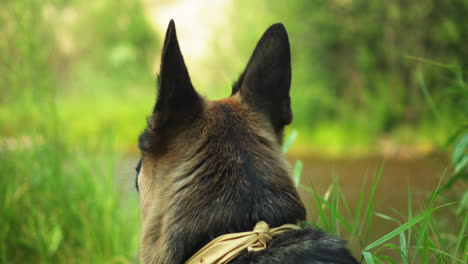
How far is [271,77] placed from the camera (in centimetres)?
197

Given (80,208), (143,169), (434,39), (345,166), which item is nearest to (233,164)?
(143,169)

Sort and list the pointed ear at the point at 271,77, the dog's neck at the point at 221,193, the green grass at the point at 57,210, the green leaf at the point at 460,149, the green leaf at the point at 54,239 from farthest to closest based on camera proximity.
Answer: the green grass at the point at 57,210 < the green leaf at the point at 54,239 < the green leaf at the point at 460,149 < the pointed ear at the point at 271,77 < the dog's neck at the point at 221,193

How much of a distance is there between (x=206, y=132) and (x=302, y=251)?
539 mm

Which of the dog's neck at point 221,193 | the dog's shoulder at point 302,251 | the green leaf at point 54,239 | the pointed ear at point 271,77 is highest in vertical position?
the pointed ear at point 271,77

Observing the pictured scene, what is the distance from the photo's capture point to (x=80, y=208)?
157 inches

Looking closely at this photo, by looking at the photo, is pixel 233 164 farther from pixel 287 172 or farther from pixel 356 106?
pixel 356 106

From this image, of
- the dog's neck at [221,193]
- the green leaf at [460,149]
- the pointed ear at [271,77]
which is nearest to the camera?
the dog's neck at [221,193]

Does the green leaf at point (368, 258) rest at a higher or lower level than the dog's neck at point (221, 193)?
lower

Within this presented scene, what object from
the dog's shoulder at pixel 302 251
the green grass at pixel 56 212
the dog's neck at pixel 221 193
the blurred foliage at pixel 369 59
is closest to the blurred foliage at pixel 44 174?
the green grass at pixel 56 212

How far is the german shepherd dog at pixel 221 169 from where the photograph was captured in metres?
1.69

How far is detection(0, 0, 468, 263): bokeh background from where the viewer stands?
392cm

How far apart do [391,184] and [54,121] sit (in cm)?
568

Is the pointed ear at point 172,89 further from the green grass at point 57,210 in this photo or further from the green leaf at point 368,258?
the green grass at point 57,210

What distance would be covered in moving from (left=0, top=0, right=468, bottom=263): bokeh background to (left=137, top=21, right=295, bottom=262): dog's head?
0.77 m
